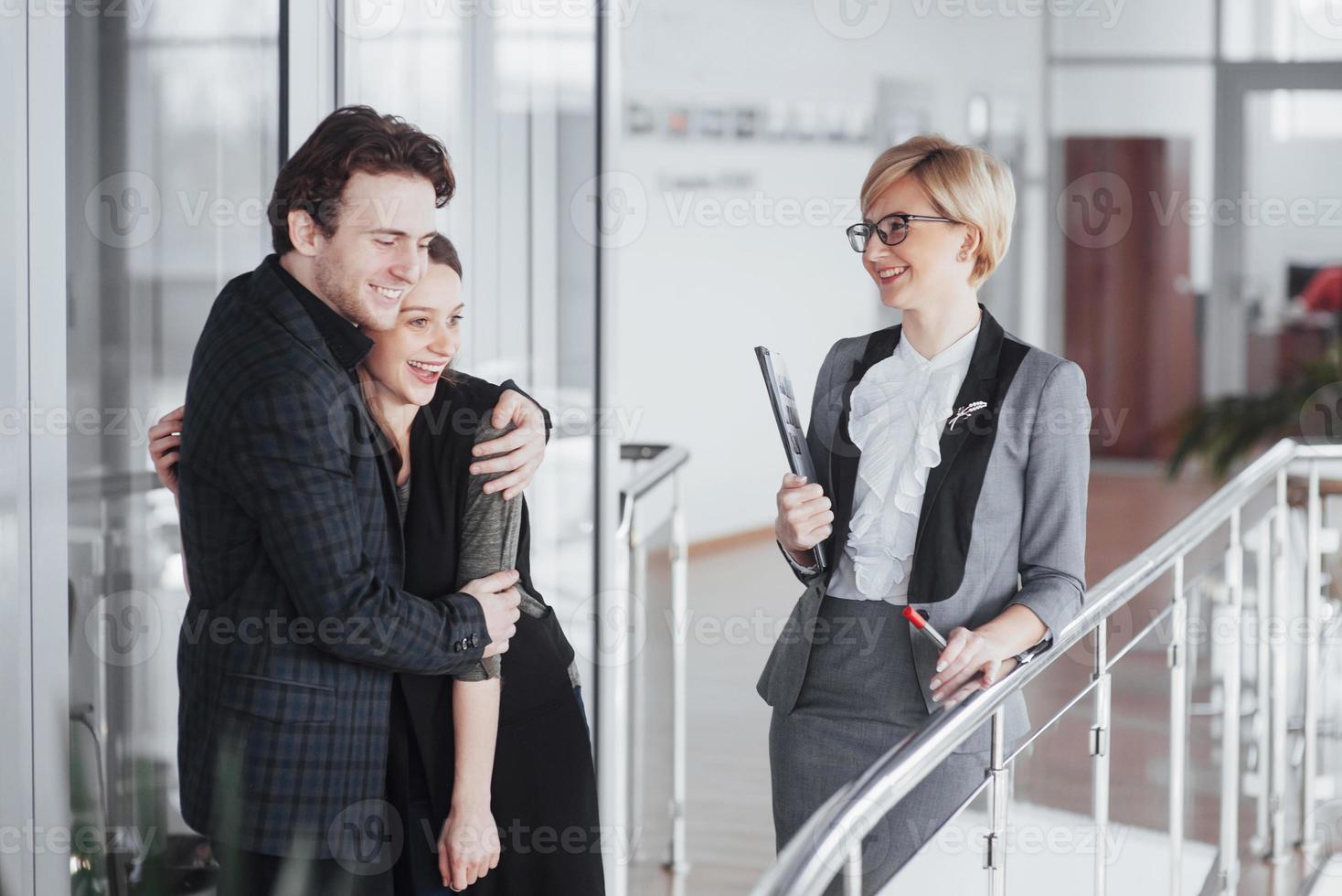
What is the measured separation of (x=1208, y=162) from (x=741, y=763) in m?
6.75

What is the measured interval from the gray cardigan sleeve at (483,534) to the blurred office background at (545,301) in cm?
45

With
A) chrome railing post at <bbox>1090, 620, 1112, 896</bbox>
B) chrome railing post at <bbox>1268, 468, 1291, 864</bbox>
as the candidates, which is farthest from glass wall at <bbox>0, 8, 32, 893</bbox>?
→ chrome railing post at <bbox>1268, 468, 1291, 864</bbox>

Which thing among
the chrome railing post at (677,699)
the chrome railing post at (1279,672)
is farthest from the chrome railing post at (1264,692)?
the chrome railing post at (677,699)

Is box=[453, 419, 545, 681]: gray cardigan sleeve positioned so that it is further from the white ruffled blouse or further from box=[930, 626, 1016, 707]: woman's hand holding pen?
box=[930, 626, 1016, 707]: woman's hand holding pen

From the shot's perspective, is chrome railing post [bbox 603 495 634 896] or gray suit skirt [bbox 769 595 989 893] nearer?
gray suit skirt [bbox 769 595 989 893]

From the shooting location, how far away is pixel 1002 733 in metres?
1.65

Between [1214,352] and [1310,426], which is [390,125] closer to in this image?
[1310,426]

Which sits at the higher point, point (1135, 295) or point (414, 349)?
point (1135, 295)

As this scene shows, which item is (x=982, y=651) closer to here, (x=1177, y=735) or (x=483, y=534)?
(x=483, y=534)

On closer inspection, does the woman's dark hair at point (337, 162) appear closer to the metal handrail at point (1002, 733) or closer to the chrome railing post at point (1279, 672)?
the metal handrail at point (1002, 733)

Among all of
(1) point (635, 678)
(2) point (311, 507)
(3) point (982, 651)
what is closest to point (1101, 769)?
(3) point (982, 651)

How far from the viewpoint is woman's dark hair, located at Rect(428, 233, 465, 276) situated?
1.68 meters

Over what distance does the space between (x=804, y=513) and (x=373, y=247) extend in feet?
1.82

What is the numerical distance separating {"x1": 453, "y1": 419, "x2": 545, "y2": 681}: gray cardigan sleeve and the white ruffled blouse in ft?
1.28
